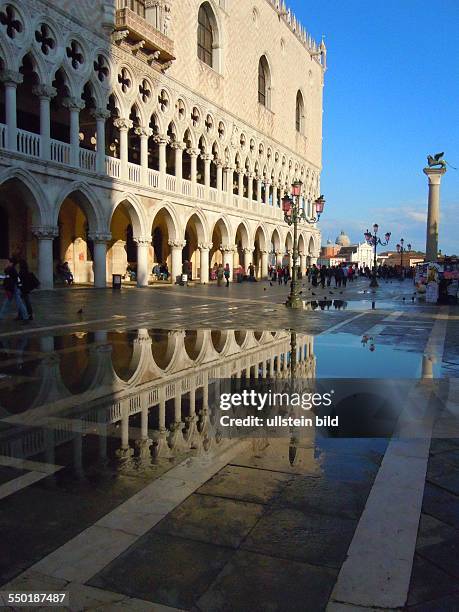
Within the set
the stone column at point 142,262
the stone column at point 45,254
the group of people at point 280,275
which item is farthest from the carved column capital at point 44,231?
the group of people at point 280,275

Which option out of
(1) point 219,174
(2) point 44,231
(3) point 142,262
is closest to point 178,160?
(1) point 219,174

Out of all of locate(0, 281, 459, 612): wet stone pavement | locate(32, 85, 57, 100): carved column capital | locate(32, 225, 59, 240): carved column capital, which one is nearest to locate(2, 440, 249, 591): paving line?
locate(0, 281, 459, 612): wet stone pavement

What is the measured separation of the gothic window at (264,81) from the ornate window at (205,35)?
9103mm

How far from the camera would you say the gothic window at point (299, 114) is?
54331 millimetres

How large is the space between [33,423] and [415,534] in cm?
351

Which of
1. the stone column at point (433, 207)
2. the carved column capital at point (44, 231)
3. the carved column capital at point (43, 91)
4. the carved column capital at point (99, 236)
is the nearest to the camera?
the carved column capital at point (43, 91)

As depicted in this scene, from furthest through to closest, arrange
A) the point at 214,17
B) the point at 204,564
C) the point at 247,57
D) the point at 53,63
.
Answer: the point at 247,57
the point at 214,17
the point at 53,63
the point at 204,564

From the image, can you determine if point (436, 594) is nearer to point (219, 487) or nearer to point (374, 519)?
point (374, 519)

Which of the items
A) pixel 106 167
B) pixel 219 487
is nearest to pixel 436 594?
pixel 219 487

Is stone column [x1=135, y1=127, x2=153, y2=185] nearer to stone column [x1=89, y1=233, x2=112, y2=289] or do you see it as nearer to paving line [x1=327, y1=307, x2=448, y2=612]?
stone column [x1=89, y1=233, x2=112, y2=289]

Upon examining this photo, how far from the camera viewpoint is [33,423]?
5.07 m

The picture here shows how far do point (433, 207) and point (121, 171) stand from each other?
74.4 ft

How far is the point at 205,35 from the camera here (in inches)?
1385

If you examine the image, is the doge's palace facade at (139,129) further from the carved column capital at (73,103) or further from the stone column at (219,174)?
the stone column at (219,174)
